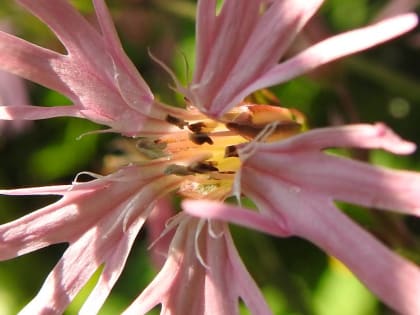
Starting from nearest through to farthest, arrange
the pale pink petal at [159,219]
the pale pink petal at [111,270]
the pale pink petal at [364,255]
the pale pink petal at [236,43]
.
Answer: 1. the pale pink petal at [364,255]
2. the pale pink petal at [236,43]
3. the pale pink petal at [111,270]
4. the pale pink petal at [159,219]

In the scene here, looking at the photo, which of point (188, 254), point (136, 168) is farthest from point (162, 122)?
point (188, 254)

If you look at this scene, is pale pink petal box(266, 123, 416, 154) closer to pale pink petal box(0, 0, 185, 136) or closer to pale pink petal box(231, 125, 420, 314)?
pale pink petal box(231, 125, 420, 314)

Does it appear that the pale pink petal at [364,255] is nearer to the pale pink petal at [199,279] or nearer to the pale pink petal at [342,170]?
the pale pink petal at [342,170]

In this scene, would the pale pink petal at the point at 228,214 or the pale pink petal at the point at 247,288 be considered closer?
the pale pink petal at the point at 228,214

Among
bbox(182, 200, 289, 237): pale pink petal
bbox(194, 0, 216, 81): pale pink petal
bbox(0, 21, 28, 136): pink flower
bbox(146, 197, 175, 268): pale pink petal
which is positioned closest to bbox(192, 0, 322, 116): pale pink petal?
bbox(194, 0, 216, 81): pale pink petal

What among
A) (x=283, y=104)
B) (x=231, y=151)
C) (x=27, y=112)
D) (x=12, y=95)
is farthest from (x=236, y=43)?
(x=12, y=95)

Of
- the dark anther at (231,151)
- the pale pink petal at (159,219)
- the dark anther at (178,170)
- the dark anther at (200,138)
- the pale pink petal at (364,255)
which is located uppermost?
the dark anther at (200,138)

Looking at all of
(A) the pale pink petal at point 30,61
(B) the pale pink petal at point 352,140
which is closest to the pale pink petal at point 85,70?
(A) the pale pink petal at point 30,61

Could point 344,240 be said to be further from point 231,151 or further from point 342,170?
point 231,151
